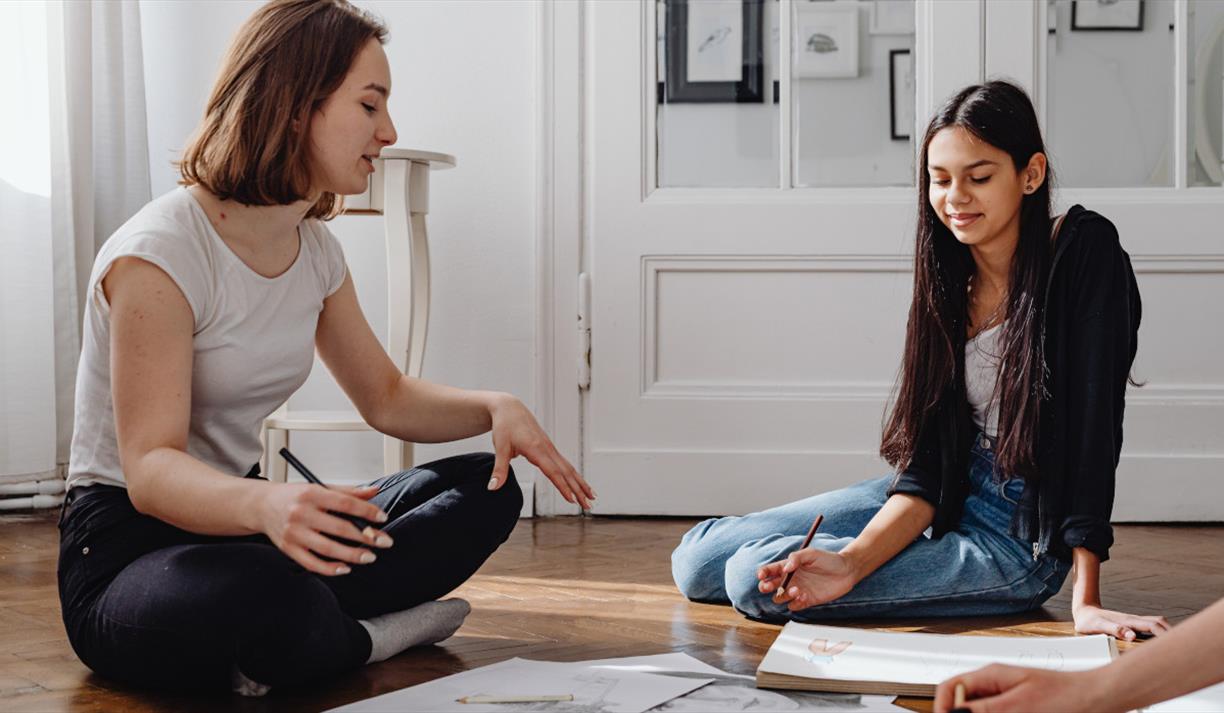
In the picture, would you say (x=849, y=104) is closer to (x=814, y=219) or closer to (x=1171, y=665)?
(x=814, y=219)

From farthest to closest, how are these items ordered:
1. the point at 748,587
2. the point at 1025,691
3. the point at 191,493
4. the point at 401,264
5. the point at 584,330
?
1. the point at 584,330
2. the point at 401,264
3. the point at 748,587
4. the point at 191,493
5. the point at 1025,691

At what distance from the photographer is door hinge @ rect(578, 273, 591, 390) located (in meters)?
2.89

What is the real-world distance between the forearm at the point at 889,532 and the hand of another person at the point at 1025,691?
972 millimetres

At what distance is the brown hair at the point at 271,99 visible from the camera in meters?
1.40

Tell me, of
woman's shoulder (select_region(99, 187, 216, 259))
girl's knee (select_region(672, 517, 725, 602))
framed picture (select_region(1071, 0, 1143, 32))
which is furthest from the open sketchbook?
framed picture (select_region(1071, 0, 1143, 32))

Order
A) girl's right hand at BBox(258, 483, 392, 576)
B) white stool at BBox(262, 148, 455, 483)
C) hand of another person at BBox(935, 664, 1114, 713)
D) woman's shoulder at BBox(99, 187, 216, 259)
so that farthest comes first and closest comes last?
1. white stool at BBox(262, 148, 455, 483)
2. woman's shoulder at BBox(99, 187, 216, 259)
3. girl's right hand at BBox(258, 483, 392, 576)
4. hand of another person at BBox(935, 664, 1114, 713)

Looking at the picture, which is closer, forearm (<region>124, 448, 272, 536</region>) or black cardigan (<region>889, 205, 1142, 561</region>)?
forearm (<region>124, 448, 272, 536</region>)

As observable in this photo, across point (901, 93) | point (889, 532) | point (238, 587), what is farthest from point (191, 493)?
point (901, 93)

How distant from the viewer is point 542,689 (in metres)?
1.32

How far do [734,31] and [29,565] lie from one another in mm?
1773

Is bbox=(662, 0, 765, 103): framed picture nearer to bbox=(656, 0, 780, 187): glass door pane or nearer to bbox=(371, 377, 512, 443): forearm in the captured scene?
bbox=(656, 0, 780, 187): glass door pane

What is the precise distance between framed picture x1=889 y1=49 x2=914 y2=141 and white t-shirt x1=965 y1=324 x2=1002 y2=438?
115 cm

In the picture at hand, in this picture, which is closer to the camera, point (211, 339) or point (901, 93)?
point (211, 339)

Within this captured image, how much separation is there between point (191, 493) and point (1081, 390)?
109 cm
